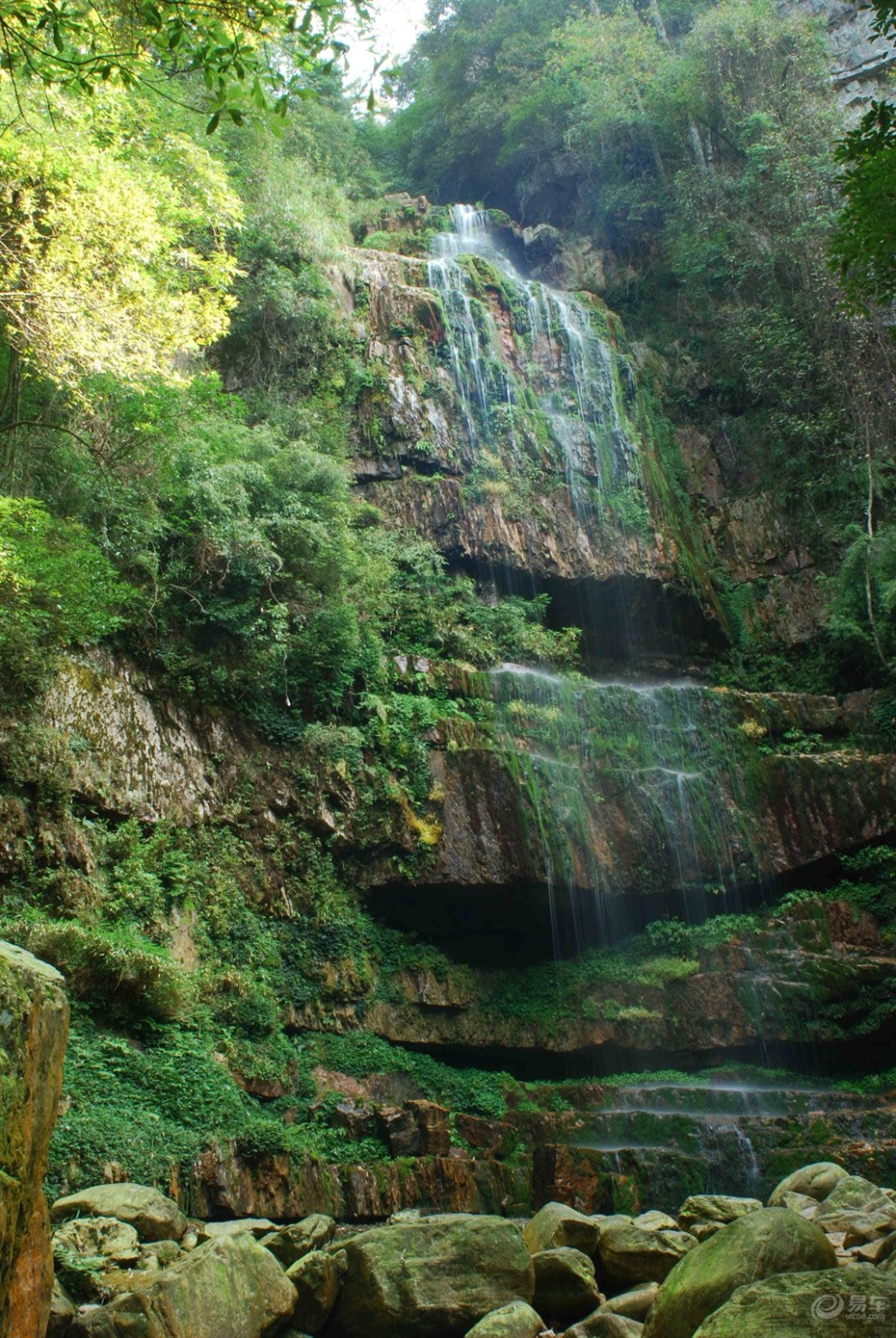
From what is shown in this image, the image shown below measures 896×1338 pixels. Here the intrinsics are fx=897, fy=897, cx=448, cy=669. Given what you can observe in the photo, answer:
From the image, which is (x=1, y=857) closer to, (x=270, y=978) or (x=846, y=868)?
(x=270, y=978)

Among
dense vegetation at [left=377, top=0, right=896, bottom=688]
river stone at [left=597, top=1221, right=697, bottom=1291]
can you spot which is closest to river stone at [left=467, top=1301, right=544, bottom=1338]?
river stone at [left=597, top=1221, right=697, bottom=1291]

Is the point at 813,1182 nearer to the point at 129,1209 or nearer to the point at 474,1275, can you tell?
the point at 474,1275

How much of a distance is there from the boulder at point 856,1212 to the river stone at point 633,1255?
104cm

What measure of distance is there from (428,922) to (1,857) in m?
6.42

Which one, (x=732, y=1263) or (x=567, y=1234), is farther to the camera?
(x=567, y=1234)

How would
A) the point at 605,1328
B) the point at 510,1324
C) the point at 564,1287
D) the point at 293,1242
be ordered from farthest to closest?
the point at 293,1242 → the point at 564,1287 → the point at 605,1328 → the point at 510,1324

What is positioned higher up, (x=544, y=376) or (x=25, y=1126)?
(x=544, y=376)

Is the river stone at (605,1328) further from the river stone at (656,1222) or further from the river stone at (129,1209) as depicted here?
the river stone at (129,1209)

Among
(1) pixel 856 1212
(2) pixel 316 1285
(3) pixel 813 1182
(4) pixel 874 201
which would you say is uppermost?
(4) pixel 874 201

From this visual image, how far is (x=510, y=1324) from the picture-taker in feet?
16.2

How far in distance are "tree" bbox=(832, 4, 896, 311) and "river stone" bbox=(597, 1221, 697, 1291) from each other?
23.1ft

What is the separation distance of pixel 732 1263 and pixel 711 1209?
3.26 metres

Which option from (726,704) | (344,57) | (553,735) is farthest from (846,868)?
(344,57)

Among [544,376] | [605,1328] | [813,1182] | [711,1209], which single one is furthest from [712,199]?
[605,1328]
